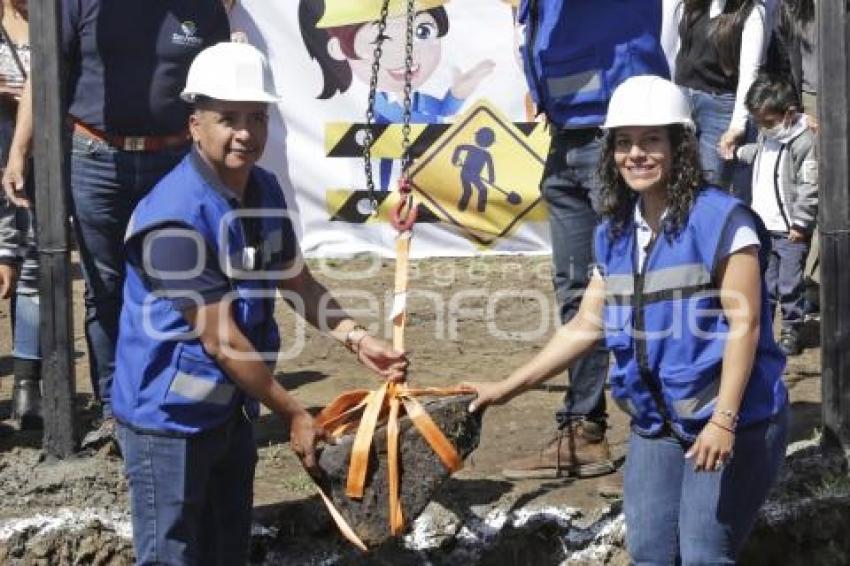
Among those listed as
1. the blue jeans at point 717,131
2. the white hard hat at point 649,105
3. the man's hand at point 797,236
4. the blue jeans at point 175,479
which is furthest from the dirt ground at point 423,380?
the white hard hat at point 649,105

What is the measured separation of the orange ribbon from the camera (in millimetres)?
5062

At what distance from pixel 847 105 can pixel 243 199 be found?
2518mm

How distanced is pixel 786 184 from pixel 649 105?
380 centimetres

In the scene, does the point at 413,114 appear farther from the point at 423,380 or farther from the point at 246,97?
the point at 246,97

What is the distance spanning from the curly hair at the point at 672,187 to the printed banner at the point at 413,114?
5.37 meters

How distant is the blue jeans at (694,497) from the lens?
186 inches

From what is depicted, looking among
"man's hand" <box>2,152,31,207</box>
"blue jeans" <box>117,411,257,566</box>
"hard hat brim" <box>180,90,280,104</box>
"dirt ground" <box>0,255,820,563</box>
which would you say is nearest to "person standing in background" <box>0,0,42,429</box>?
"dirt ground" <box>0,255,820,563</box>

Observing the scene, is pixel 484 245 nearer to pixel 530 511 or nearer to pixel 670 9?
pixel 670 9

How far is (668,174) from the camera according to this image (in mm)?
4715

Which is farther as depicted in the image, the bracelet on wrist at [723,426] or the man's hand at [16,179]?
the man's hand at [16,179]

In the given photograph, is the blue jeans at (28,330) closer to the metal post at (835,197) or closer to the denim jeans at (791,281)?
the metal post at (835,197)

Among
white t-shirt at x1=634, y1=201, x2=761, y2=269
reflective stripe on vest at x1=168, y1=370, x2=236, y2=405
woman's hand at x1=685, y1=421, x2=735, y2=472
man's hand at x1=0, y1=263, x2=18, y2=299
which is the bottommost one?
woman's hand at x1=685, y1=421, x2=735, y2=472

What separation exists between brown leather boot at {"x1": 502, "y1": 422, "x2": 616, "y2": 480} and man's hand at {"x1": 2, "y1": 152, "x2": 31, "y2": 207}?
7.22 feet

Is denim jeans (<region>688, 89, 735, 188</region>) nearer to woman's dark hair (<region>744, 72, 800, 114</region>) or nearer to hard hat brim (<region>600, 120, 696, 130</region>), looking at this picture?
woman's dark hair (<region>744, 72, 800, 114</region>)
